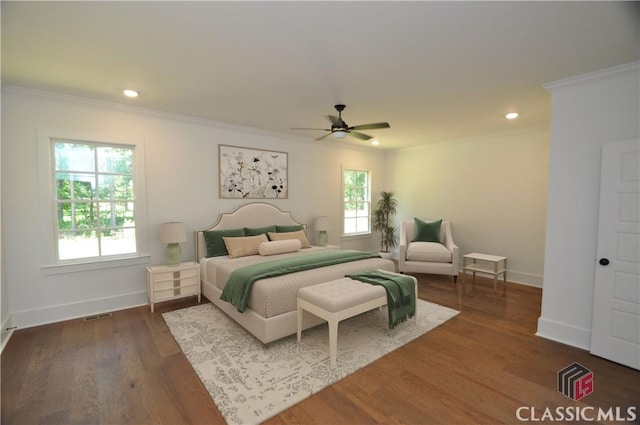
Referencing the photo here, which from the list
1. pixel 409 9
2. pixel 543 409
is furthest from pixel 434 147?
pixel 543 409

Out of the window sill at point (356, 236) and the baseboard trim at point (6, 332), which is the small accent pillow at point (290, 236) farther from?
the baseboard trim at point (6, 332)

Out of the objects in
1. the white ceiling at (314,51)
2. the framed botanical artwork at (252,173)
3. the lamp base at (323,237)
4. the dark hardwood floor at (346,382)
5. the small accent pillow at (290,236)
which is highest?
the white ceiling at (314,51)

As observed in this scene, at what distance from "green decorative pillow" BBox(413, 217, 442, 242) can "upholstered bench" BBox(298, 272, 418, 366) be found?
2.92 meters

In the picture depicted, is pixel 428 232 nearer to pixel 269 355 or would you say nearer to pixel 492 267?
pixel 492 267

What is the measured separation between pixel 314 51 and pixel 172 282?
3.30 meters

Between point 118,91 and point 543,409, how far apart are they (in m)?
4.87

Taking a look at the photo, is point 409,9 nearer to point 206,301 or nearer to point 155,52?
point 155,52

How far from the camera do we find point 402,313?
3.12 meters

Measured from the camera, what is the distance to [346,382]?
230 centimetres

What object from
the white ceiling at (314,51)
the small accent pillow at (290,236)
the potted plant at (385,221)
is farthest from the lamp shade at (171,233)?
the potted plant at (385,221)

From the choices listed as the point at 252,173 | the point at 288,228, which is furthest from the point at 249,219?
the point at 252,173

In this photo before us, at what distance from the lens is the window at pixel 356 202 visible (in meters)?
6.52

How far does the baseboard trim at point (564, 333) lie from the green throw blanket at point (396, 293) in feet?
4.34

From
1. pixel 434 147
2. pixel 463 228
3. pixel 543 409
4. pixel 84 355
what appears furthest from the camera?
pixel 434 147
